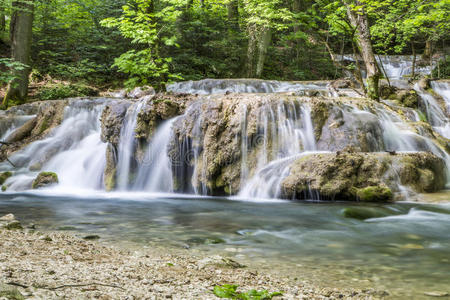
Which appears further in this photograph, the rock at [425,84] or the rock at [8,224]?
the rock at [425,84]

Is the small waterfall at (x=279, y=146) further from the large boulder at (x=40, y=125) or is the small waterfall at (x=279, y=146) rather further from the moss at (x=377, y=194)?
the large boulder at (x=40, y=125)

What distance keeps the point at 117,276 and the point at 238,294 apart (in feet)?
2.45

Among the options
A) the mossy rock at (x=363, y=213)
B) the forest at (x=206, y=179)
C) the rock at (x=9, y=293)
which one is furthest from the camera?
the mossy rock at (x=363, y=213)

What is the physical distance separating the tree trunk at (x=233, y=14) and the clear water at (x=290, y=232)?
50.3ft

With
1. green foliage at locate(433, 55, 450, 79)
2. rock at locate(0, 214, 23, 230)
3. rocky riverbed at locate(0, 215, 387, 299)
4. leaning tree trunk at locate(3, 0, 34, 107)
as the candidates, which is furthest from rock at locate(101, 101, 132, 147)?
green foliage at locate(433, 55, 450, 79)

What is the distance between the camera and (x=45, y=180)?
9117 millimetres

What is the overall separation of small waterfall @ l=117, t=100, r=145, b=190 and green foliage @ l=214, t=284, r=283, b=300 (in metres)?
7.09

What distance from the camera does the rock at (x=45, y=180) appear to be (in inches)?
355

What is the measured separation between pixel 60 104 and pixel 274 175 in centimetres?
856

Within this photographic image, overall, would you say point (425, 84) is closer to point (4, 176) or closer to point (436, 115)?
point (436, 115)

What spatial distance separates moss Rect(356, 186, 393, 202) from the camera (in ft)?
21.1

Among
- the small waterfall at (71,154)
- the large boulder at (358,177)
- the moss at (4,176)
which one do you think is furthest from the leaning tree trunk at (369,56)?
the moss at (4,176)

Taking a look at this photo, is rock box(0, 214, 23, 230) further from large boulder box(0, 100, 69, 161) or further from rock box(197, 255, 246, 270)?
large boulder box(0, 100, 69, 161)

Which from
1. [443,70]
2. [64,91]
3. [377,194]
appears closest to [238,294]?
[377,194]
